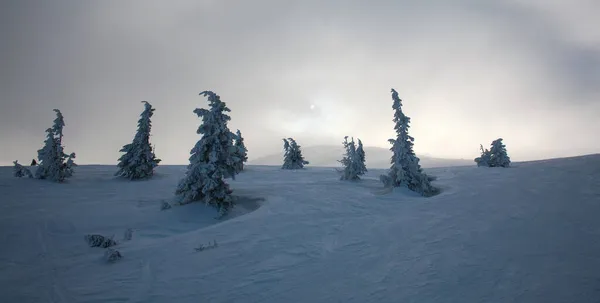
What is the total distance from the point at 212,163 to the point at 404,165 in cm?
1254

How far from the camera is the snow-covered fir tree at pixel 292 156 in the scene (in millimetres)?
37969

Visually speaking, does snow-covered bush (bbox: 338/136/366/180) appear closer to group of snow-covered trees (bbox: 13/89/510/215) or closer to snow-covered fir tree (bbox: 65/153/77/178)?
group of snow-covered trees (bbox: 13/89/510/215)

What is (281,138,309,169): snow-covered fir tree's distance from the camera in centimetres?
3797

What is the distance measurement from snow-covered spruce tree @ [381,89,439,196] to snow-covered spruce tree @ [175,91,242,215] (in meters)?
10.5

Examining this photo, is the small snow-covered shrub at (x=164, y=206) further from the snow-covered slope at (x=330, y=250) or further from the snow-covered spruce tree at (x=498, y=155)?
the snow-covered spruce tree at (x=498, y=155)

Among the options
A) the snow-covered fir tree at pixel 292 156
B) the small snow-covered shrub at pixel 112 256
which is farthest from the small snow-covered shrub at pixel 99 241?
the snow-covered fir tree at pixel 292 156

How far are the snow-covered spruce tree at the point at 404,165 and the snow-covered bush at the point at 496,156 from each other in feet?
48.0

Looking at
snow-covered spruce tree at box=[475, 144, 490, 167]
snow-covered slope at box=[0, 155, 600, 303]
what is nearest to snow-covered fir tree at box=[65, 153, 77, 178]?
snow-covered slope at box=[0, 155, 600, 303]

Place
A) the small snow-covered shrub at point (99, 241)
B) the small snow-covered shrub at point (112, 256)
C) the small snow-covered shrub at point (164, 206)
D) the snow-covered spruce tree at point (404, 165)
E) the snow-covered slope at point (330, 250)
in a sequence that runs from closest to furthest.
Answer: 1. the snow-covered slope at point (330, 250)
2. the small snow-covered shrub at point (112, 256)
3. the small snow-covered shrub at point (99, 241)
4. the small snow-covered shrub at point (164, 206)
5. the snow-covered spruce tree at point (404, 165)

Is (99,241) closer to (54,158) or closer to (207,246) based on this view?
(207,246)

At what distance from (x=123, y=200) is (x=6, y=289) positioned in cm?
1022

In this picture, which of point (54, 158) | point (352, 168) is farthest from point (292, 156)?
point (54, 158)

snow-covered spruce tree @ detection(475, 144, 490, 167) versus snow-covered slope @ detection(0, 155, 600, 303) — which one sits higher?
snow-covered spruce tree @ detection(475, 144, 490, 167)

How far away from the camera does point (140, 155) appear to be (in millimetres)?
24516
